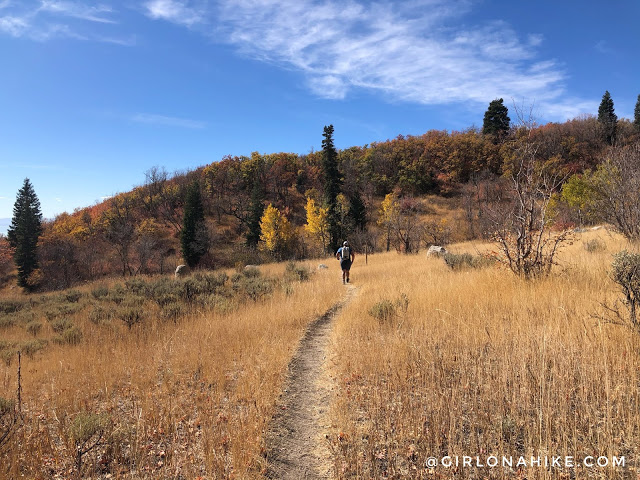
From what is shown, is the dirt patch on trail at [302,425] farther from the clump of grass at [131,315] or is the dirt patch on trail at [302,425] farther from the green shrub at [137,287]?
the green shrub at [137,287]

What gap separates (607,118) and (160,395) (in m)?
86.3

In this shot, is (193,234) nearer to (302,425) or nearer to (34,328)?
(34,328)

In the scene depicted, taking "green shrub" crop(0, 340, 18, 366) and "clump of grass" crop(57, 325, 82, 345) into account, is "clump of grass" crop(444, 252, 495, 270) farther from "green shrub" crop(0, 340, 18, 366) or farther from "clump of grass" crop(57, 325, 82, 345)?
"green shrub" crop(0, 340, 18, 366)

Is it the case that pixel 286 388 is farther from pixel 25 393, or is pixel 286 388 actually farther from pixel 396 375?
pixel 25 393

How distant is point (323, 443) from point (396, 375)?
123cm

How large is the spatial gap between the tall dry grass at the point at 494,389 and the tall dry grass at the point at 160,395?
1.06 meters

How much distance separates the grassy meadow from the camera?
2.49 metres

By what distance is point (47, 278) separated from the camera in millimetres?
46875

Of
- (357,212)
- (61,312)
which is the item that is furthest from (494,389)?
(357,212)

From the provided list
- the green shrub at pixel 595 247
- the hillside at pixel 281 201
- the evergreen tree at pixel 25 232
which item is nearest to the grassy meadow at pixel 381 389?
the green shrub at pixel 595 247

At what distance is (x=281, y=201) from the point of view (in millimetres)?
71312

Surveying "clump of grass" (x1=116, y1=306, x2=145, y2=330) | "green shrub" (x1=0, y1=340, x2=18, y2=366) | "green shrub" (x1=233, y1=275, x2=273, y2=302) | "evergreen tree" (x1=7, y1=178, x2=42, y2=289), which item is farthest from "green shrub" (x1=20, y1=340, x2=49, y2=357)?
"evergreen tree" (x1=7, y1=178, x2=42, y2=289)

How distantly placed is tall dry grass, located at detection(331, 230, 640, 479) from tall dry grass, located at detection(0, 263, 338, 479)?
106 cm

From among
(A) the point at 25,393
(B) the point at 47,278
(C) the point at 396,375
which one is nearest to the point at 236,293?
(A) the point at 25,393
